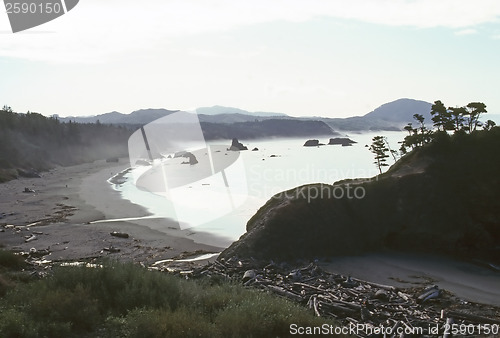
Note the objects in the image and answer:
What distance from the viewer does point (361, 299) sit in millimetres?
15484

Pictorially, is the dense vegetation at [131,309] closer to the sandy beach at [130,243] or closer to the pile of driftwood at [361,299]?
the pile of driftwood at [361,299]

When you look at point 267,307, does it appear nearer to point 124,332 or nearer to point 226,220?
point 124,332

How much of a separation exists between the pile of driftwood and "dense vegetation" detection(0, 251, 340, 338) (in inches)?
111

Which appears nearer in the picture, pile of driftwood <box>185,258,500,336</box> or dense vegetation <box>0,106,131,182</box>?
pile of driftwood <box>185,258,500,336</box>

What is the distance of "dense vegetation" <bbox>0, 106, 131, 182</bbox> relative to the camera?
78188 mm

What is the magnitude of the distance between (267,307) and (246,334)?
1.34 m

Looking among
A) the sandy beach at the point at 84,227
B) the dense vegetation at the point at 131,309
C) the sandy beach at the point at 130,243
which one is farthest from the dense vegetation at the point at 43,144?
the dense vegetation at the point at 131,309

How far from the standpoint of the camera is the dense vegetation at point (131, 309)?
9.87 meters

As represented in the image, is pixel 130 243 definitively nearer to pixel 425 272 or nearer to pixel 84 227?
pixel 84 227

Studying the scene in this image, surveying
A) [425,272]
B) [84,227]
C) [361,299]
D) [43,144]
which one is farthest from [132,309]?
[43,144]

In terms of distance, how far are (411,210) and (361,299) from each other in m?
11.0

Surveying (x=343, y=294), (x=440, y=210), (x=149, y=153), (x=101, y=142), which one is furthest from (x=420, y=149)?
(x=101, y=142)

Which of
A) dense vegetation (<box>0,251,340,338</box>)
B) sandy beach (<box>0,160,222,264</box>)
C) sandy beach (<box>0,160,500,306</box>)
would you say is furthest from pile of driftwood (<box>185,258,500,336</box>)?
sandy beach (<box>0,160,222,264</box>)

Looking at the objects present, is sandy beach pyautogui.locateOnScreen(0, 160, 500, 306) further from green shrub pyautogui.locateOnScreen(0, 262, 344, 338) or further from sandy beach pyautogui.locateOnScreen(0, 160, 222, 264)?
green shrub pyautogui.locateOnScreen(0, 262, 344, 338)
